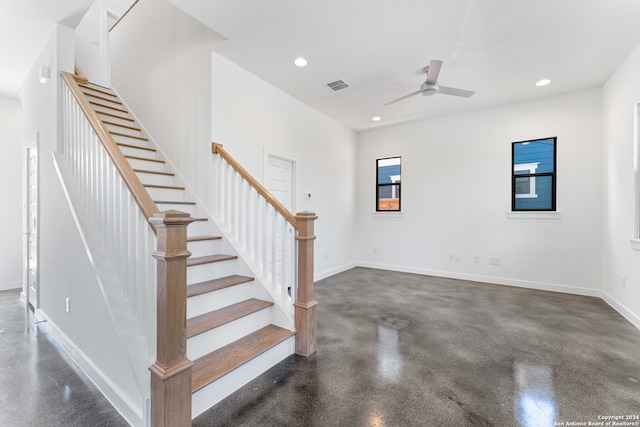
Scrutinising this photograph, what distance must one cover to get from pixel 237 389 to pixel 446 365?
1662 mm

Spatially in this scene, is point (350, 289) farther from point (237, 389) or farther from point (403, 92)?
point (403, 92)

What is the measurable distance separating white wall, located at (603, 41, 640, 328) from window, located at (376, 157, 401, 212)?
316 centimetres

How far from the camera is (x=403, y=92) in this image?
4.41 meters

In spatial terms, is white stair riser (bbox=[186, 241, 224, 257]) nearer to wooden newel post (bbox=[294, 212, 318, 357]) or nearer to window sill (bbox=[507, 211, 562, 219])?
wooden newel post (bbox=[294, 212, 318, 357])

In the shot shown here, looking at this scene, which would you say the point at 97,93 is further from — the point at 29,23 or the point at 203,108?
the point at 203,108

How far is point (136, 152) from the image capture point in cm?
369

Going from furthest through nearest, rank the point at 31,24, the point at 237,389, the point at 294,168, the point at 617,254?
1. the point at 294,168
2. the point at 617,254
3. the point at 31,24
4. the point at 237,389

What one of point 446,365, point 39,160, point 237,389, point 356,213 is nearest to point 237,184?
point 237,389

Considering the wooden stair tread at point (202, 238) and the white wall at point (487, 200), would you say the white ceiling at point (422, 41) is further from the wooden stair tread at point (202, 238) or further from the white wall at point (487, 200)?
the wooden stair tread at point (202, 238)

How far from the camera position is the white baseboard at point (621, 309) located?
3.17m

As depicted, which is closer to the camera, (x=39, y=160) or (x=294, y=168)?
(x=39, y=160)

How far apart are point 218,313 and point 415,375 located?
5.38 ft

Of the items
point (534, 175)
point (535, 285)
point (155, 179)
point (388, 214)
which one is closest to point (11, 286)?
point (155, 179)

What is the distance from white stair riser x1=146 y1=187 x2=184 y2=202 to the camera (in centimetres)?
325
